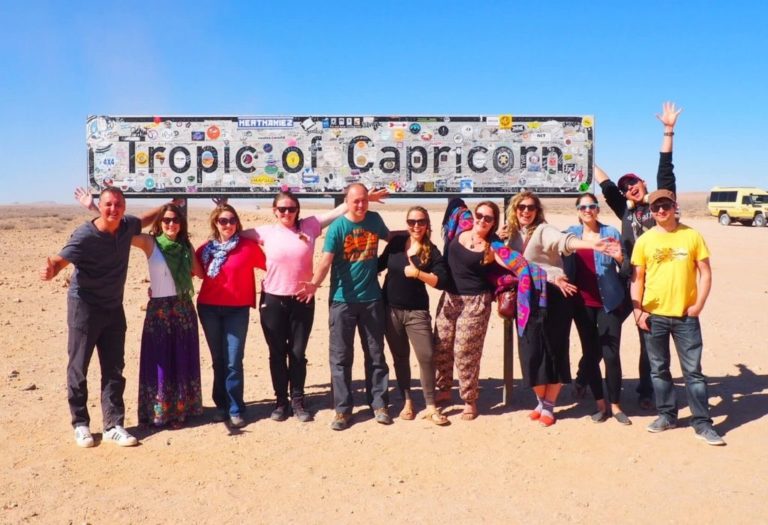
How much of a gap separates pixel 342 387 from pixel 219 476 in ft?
4.42

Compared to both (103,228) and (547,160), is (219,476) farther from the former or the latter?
(547,160)

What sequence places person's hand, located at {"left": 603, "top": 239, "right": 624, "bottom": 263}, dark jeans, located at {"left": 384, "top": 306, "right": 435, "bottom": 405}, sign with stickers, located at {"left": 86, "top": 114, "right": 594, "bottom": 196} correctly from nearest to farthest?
person's hand, located at {"left": 603, "top": 239, "right": 624, "bottom": 263} < dark jeans, located at {"left": 384, "top": 306, "right": 435, "bottom": 405} < sign with stickers, located at {"left": 86, "top": 114, "right": 594, "bottom": 196}

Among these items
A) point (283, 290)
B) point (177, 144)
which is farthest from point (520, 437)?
point (177, 144)

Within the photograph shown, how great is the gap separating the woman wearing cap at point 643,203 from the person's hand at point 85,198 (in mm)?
4319

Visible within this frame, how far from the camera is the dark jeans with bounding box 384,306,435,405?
5473 millimetres

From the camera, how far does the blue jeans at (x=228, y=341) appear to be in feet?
17.5

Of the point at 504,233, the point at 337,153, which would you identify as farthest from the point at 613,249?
the point at 337,153

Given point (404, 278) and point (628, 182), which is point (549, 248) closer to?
point (628, 182)

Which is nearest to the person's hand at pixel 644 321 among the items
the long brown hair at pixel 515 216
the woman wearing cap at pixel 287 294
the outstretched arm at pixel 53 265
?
the long brown hair at pixel 515 216

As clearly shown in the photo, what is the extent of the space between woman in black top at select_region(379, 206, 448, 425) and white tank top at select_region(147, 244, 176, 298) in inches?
68.4

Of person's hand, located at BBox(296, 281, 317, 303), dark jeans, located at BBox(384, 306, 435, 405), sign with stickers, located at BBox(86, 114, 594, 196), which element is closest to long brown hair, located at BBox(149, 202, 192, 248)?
person's hand, located at BBox(296, 281, 317, 303)

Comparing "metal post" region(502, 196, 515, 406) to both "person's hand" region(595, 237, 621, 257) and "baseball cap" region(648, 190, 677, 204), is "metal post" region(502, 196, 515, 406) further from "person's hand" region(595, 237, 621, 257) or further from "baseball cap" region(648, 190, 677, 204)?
"baseball cap" region(648, 190, 677, 204)

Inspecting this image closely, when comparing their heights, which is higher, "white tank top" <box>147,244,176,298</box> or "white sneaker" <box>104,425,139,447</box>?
"white tank top" <box>147,244,176,298</box>

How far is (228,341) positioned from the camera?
536 cm
